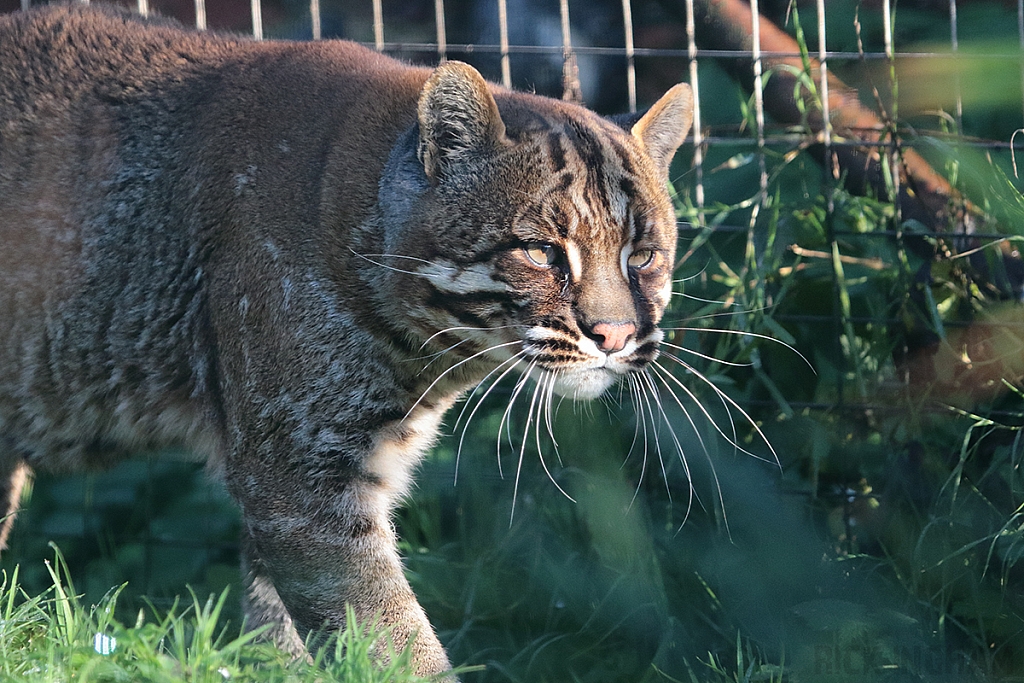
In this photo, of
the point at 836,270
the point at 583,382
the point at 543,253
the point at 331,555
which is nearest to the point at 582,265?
the point at 543,253

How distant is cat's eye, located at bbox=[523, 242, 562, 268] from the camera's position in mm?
3029

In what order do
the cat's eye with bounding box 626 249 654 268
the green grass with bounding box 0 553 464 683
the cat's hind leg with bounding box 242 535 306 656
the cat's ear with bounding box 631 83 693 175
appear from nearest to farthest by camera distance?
the green grass with bounding box 0 553 464 683 → the cat's eye with bounding box 626 249 654 268 → the cat's ear with bounding box 631 83 693 175 → the cat's hind leg with bounding box 242 535 306 656

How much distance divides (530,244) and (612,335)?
0.34 meters

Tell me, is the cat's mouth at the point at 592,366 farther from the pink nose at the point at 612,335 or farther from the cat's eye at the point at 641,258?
the cat's eye at the point at 641,258

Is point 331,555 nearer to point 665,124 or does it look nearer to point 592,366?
point 592,366

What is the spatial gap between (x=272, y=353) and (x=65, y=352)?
2.85 feet

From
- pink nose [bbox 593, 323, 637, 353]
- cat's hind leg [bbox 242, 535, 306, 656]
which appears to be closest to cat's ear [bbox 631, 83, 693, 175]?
pink nose [bbox 593, 323, 637, 353]

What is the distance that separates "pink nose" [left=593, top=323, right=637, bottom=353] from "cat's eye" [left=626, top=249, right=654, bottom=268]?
0.29 meters

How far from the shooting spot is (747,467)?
161 inches

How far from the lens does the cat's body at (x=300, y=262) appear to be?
A: 3092 mm

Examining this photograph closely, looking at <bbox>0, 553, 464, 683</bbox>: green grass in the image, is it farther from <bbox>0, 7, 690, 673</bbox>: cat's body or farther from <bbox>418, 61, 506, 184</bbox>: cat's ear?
<bbox>418, 61, 506, 184</bbox>: cat's ear

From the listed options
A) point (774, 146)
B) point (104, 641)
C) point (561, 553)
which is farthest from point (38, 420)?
point (774, 146)

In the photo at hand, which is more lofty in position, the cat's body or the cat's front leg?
the cat's body

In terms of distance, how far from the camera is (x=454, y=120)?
10.2 ft
